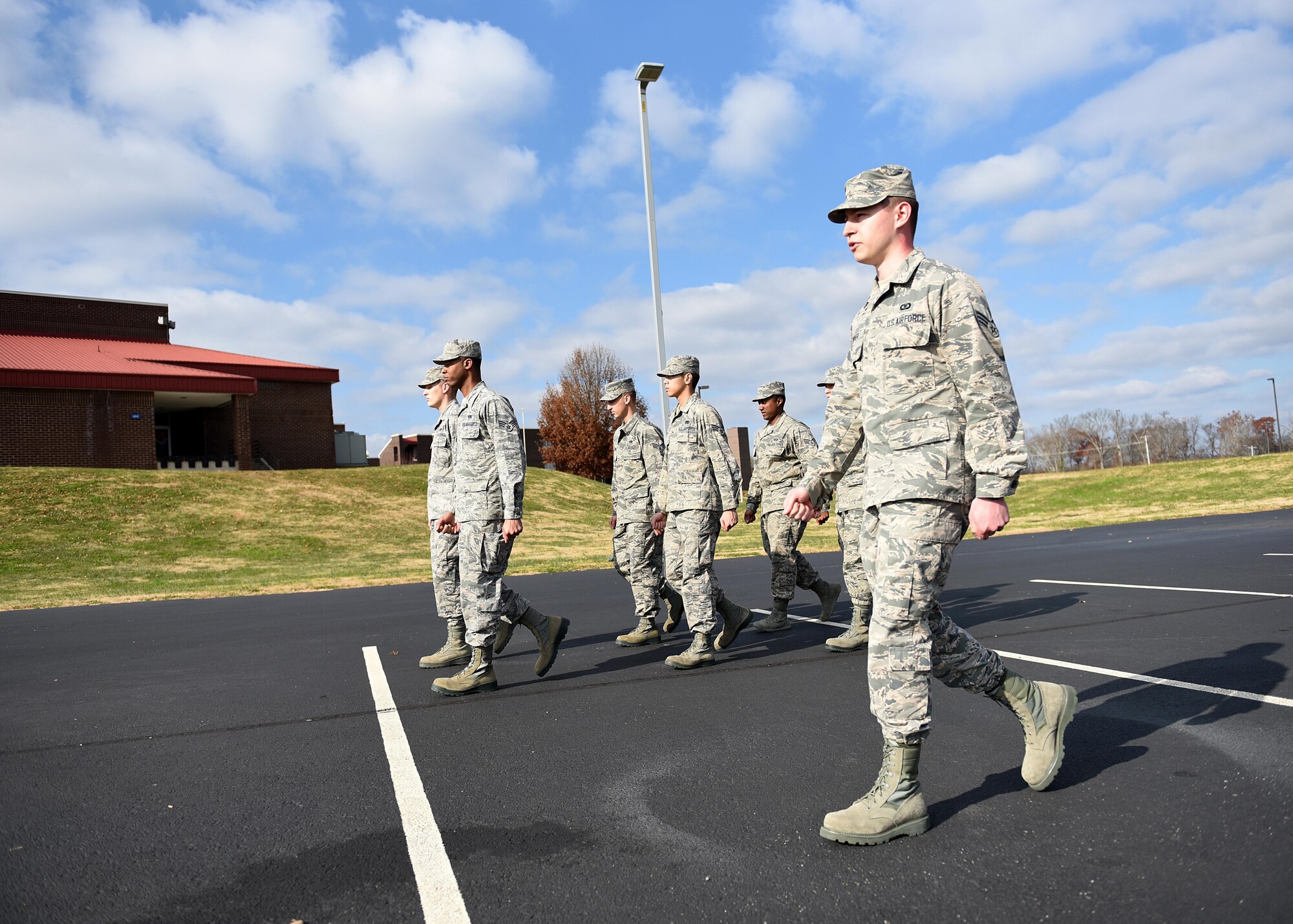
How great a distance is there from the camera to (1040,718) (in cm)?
348

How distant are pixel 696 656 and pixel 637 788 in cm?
255

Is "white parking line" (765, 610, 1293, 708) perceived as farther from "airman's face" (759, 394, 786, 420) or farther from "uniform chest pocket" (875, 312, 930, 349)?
"airman's face" (759, 394, 786, 420)

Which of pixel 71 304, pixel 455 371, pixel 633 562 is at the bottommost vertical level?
pixel 633 562

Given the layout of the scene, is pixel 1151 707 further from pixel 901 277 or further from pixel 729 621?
pixel 729 621

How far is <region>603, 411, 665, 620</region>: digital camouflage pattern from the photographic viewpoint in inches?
298

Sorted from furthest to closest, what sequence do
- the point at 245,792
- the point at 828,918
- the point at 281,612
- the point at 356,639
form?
1. the point at 281,612
2. the point at 356,639
3. the point at 245,792
4. the point at 828,918

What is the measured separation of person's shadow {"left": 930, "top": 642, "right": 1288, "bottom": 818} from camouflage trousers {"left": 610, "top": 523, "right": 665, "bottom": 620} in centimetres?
357

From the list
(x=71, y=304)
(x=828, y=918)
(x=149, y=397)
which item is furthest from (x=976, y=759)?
(x=71, y=304)

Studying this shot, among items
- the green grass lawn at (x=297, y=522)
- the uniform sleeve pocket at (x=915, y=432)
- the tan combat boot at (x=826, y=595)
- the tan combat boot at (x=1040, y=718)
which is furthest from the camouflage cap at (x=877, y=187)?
the green grass lawn at (x=297, y=522)

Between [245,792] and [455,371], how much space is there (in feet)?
10.1

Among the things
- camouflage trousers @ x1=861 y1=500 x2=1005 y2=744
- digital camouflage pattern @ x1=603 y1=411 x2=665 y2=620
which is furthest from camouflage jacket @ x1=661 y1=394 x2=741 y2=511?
camouflage trousers @ x1=861 y1=500 x2=1005 y2=744

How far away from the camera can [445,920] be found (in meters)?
2.54

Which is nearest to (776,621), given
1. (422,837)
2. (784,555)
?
(784,555)

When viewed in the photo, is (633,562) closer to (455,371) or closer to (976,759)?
(455,371)
